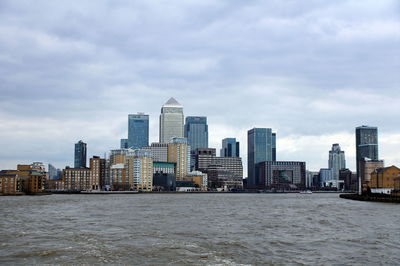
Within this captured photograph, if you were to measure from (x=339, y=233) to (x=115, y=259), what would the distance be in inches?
1040

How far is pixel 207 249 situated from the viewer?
3712cm

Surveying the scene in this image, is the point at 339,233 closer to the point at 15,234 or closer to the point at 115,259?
the point at 115,259

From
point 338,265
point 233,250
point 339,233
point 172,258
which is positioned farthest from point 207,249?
point 339,233

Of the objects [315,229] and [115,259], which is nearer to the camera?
[115,259]

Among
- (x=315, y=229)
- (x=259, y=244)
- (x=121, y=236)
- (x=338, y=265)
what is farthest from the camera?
(x=315, y=229)

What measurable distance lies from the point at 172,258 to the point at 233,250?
19.3 feet

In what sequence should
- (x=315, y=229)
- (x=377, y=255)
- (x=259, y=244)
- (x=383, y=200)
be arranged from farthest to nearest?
(x=383, y=200)
(x=315, y=229)
(x=259, y=244)
(x=377, y=255)

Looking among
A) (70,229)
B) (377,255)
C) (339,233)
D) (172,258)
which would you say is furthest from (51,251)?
(339,233)

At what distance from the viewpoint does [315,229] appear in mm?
52844

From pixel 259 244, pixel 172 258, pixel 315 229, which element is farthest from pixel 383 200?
pixel 172 258

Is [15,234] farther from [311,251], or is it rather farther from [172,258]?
[311,251]

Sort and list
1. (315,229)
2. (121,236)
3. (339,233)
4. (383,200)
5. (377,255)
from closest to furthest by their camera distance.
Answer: (377,255)
(121,236)
(339,233)
(315,229)
(383,200)

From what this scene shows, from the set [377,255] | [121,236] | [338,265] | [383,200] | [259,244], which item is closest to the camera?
[338,265]

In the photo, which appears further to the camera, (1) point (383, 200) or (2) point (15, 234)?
(1) point (383, 200)
